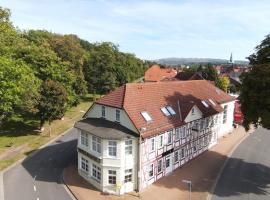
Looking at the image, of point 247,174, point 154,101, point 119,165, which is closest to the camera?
point 119,165

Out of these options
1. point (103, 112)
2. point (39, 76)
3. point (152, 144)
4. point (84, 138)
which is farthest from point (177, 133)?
→ point (39, 76)

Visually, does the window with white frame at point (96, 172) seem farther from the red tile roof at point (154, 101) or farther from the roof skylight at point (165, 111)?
the roof skylight at point (165, 111)

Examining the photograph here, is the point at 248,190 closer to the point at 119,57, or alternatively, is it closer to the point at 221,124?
the point at 221,124

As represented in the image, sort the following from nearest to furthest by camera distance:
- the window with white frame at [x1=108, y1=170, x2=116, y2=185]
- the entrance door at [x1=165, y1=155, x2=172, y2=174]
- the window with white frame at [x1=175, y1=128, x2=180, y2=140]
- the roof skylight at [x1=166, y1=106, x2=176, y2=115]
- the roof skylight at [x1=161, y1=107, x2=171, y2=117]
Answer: the window with white frame at [x1=108, y1=170, x2=116, y2=185] → the entrance door at [x1=165, y1=155, x2=172, y2=174] → the roof skylight at [x1=161, y1=107, x2=171, y2=117] → the window with white frame at [x1=175, y1=128, x2=180, y2=140] → the roof skylight at [x1=166, y1=106, x2=176, y2=115]

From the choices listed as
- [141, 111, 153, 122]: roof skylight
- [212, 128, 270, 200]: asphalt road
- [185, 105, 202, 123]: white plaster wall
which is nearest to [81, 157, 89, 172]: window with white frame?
[141, 111, 153, 122]: roof skylight

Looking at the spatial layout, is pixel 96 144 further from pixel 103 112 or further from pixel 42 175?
pixel 42 175

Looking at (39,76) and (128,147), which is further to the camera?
(39,76)

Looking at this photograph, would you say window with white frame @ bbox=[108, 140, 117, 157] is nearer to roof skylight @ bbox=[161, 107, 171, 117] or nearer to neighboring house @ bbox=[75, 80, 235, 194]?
neighboring house @ bbox=[75, 80, 235, 194]

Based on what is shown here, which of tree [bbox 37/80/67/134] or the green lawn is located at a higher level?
tree [bbox 37/80/67/134]
